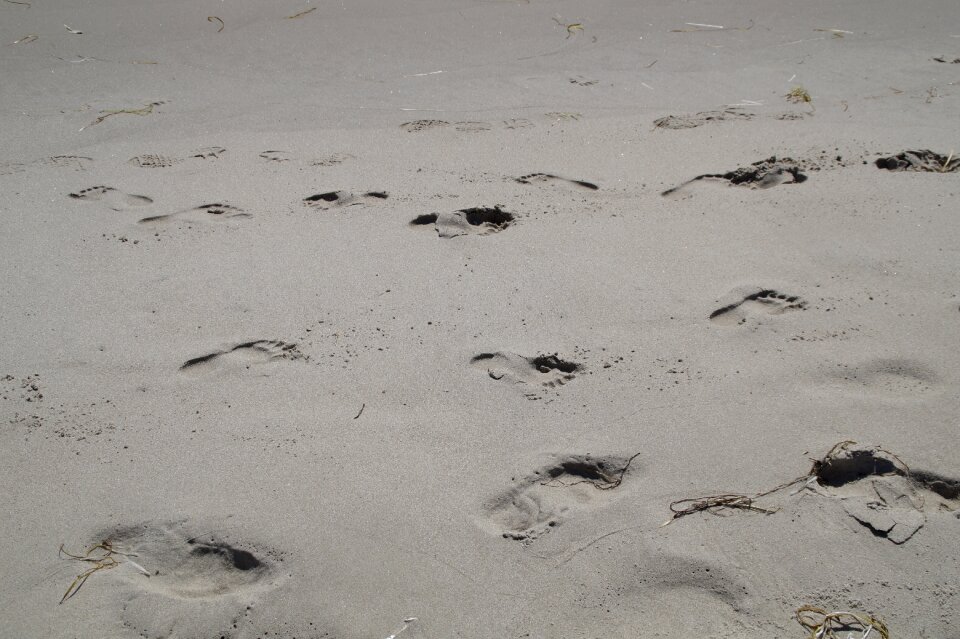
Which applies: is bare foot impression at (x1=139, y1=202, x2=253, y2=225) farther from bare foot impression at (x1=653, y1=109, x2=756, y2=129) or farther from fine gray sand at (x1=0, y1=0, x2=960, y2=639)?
bare foot impression at (x1=653, y1=109, x2=756, y2=129)

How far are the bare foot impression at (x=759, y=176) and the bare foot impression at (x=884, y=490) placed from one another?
1.32 metres

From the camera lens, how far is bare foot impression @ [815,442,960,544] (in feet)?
5.12

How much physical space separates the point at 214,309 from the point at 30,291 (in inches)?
24.2

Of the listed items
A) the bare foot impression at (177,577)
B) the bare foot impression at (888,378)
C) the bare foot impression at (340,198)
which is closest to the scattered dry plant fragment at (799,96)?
the bare foot impression at (888,378)

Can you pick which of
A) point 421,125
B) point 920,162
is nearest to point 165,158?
point 421,125

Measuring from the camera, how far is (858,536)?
1543 mm

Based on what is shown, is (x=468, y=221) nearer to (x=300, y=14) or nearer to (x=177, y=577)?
(x=177, y=577)

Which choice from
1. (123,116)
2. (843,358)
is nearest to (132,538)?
(843,358)

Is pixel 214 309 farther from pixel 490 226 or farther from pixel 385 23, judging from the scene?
pixel 385 23

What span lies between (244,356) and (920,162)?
2631mm

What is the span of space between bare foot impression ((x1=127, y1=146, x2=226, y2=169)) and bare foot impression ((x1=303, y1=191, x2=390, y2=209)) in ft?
2.05

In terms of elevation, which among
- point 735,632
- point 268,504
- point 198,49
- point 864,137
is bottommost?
point 735,632

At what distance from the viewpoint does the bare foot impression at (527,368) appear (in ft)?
6.32

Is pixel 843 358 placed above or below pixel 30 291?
below
